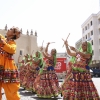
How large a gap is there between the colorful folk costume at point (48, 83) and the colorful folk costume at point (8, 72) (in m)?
3.89

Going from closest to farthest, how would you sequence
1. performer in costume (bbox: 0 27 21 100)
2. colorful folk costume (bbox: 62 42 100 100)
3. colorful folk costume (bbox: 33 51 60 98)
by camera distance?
performer in costume (bbox: 0 27 21 100) < colorful folk costume (bbox: 62 42 100 100) < colorful folk costume (bbox: 33 51 60 98)

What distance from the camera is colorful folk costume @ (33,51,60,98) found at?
24.0 ft

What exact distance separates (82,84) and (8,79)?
2311 millimetres

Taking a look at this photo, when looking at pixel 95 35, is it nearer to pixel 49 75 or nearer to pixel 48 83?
pixel 49 75

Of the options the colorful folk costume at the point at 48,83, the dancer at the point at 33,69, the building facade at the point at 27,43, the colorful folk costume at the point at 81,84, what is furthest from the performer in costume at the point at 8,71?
the building facade at the point at 27,43

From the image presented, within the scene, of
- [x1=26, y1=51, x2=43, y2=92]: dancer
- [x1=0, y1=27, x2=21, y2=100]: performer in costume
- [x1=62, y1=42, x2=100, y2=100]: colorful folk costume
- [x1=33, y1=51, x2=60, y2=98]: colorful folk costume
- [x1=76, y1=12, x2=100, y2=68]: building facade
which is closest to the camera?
[x1=0, y1=27, x2=21, y2=100]: performer in costume

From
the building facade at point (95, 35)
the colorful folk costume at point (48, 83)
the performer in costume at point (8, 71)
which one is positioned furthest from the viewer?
the building facade at point (95, 35)

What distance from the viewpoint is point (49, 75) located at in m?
7.59

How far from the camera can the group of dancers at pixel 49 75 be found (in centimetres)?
348

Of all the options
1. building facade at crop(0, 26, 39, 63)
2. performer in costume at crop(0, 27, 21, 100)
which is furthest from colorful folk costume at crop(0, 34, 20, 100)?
building facade at crop(0, 26, 39, 63)

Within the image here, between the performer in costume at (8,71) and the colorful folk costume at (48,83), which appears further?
the colorful folk costume at (48,83)

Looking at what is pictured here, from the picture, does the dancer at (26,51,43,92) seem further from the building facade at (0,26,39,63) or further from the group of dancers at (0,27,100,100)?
the building facade at (0,26,39,63)

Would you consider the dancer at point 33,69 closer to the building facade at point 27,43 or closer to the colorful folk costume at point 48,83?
the colorful folk costume at point 48,83

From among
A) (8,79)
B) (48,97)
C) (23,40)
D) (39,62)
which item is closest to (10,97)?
(8,79)
